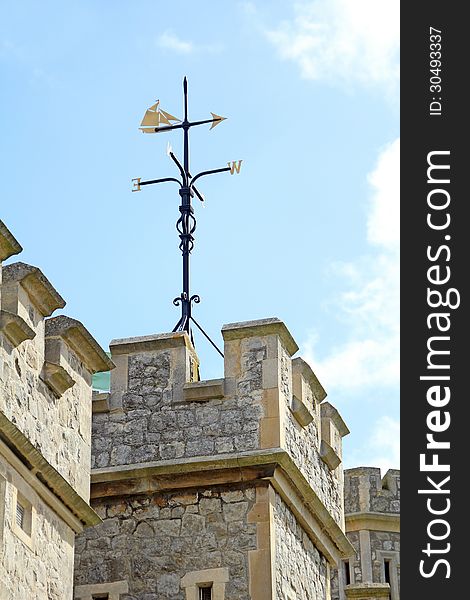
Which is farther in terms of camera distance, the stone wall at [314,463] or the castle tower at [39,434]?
the stone wall at [314,463]

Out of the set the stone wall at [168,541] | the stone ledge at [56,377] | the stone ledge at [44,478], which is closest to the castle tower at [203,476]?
the stone wall at [168,541]

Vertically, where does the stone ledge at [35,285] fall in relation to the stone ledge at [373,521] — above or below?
below

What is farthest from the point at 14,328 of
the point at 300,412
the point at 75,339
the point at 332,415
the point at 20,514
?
the point at 332,415

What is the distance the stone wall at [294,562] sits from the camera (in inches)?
500

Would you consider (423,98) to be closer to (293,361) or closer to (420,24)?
(420,24)

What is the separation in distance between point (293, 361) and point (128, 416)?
1278 mm

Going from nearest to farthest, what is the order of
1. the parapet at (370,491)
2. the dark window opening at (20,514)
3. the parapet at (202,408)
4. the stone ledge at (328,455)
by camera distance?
the dark window opening at (20,514) → the parapet at (202,408) → the stone ledge at (328,455) → the parapet at (370,491)

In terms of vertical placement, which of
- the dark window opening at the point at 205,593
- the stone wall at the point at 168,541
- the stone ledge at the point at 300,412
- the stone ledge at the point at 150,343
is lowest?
the dark window opening at the point at 205,593

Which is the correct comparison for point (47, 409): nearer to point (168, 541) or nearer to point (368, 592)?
point (168, 541)

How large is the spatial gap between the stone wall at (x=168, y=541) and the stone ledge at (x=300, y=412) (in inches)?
31.1

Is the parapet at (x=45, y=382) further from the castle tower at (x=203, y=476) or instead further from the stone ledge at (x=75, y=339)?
the castle tower at (x=203, y=476)

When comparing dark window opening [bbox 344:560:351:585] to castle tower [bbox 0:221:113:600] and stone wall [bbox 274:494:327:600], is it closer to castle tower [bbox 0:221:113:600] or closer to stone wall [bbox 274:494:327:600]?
stone wall [bbox 274:494:327:600]

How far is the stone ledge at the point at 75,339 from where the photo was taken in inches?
422

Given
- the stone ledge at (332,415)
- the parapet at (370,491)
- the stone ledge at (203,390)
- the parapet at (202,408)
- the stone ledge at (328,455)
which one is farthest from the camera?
the parapet at (370,491)
